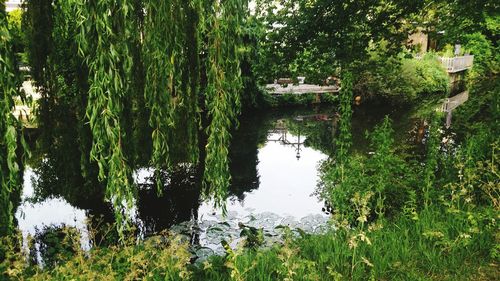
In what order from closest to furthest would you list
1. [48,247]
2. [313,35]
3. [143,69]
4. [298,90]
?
[143,69] → [48,247] → [313,35] → [298,90]

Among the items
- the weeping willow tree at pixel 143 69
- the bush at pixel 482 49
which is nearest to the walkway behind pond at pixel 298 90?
the bush at pixel 482 49

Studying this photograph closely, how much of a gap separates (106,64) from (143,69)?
1687 mm

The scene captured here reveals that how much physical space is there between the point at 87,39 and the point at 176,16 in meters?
1.32

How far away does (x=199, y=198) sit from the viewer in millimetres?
9078

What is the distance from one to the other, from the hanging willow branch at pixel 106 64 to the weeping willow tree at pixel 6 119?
0.49 meters

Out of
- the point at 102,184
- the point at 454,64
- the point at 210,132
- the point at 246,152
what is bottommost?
the point at 246,152

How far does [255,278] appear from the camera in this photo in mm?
3932

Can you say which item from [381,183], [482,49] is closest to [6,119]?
[381,183]

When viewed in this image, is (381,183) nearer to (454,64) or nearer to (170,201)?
(170,201)

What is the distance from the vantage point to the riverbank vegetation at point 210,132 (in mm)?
3359

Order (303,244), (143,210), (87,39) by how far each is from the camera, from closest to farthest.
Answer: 1. (87,39)
2. (303,244)
3. (143,210)

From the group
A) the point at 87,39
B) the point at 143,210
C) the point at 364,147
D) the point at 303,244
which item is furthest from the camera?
the point at 364,147

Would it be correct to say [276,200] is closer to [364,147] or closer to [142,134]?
[142,134]

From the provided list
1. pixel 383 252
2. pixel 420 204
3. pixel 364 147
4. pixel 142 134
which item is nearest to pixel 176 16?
pixel 142 134
